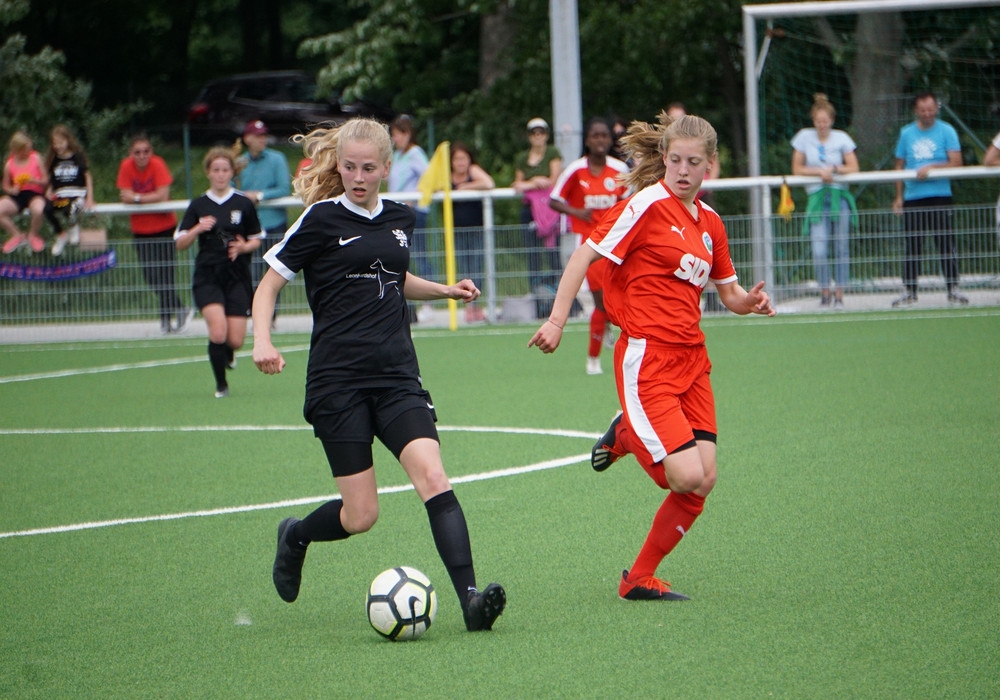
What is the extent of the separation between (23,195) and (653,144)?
11.6 meters

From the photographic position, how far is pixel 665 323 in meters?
5.01

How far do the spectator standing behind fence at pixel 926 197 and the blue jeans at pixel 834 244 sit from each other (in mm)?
570

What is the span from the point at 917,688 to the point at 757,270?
437 inches

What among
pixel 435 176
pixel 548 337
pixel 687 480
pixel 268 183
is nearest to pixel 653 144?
pixel 548 337

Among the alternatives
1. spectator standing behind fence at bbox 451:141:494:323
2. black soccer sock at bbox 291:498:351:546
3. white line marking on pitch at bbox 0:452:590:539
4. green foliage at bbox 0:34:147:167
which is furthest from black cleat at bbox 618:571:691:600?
green foliage at bbox 0:34:147:167

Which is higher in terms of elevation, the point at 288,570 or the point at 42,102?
the point at 42,102

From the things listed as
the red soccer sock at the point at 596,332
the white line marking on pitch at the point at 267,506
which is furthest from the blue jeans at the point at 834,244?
the white line marking on pitch at the point at 267,506

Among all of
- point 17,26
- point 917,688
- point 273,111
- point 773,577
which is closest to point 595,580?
point 773,577

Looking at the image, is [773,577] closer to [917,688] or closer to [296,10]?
[917,688]

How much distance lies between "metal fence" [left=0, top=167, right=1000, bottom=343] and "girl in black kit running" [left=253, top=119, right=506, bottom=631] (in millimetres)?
9680

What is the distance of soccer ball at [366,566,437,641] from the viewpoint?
4.55 m

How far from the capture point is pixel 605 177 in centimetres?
1151

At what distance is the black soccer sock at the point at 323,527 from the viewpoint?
489 centimetres

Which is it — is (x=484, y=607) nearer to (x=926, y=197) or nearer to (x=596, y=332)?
(x=596, y=332)
